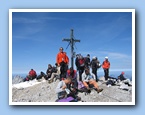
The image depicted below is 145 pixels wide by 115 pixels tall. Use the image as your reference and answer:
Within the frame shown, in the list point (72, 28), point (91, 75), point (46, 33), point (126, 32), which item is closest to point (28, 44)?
point (46, 33)

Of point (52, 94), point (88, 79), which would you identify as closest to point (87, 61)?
point (88, 79)

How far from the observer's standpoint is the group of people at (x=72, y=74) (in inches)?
145

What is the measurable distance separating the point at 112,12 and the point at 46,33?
69 centimetres

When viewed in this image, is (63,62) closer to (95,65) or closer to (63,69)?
(63,69)

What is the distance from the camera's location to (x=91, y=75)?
3.73 meters

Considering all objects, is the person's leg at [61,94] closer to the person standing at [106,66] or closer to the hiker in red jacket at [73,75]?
the hiker in red jacket at [73,75]

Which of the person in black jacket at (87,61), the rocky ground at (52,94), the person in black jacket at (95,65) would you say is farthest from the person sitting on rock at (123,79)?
the person in black jacket at (87,61)

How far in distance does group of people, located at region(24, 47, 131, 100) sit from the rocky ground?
5 centimetres

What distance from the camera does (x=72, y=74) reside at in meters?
3.71

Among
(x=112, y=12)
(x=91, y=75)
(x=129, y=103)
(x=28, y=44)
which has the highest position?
(x=112, y=12)

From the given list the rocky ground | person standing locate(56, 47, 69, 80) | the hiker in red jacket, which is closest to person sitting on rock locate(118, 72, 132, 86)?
the rocky ground

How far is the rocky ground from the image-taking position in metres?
3.68

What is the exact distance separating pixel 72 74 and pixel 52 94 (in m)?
0.28
